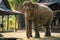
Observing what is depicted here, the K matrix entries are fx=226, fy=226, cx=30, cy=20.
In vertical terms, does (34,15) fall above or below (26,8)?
below

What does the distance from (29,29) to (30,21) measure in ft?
1.67

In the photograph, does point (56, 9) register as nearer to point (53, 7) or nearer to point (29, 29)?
point (53, 7)

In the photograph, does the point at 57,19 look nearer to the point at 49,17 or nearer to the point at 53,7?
the point at 53,7

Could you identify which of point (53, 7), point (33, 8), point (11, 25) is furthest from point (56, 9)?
point (11, 25)

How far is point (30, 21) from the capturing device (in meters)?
12.4

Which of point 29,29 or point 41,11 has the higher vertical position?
point 41,11

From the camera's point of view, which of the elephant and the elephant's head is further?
the elephant

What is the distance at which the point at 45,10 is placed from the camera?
1315 centimetres

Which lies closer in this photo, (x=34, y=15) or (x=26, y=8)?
(x=26, y=8)

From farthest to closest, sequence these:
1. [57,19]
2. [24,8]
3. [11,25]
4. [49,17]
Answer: [11,25] < [57,19] < [49,17] < [24,8]

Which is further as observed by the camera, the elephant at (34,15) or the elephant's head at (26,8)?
the elephant at (34,15)

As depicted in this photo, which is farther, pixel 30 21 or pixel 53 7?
pixel 53 7

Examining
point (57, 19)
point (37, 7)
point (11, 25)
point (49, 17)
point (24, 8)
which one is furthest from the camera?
point (11, 25)

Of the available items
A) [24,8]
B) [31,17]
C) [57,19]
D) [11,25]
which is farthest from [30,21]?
[11,25]
